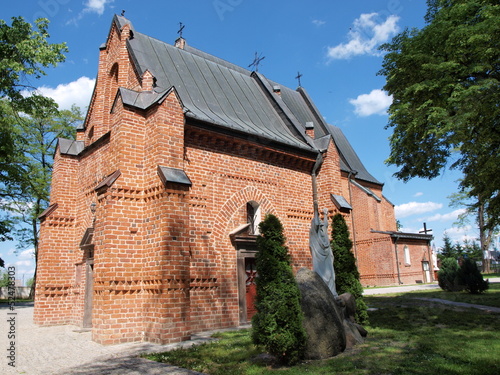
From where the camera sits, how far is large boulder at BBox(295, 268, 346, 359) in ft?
21.7

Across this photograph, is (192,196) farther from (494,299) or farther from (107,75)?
(494,299)

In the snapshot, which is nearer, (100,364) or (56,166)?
(100,364)

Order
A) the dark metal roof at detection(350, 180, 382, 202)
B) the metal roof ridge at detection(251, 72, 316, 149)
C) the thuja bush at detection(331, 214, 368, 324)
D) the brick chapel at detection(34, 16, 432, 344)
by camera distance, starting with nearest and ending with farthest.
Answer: the thuja bush at detection(331, 214, 368, 324), the brick chapel at detection(34, 16, 432, 344), the metal roof ridge at detection(251, 72, 316, 149), the dark metal roof at detection(350, 180, 382, 202)

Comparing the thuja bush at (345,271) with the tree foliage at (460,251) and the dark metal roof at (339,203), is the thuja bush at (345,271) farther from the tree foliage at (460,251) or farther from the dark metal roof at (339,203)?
the tree foliage at (460,251)

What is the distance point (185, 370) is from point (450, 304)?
10998 mm

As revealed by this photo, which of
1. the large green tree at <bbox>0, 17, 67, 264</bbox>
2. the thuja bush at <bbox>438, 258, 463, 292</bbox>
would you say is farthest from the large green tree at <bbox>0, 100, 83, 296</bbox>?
the thuja bush at <bbox>438, 258, 463, 292</bbox>

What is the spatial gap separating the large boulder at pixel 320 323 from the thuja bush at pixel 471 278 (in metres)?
13.8

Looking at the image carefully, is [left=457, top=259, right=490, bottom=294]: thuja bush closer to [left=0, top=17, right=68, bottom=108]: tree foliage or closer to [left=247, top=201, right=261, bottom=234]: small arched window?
[left=247, top=201, right=261, bottom=234]: small arched window

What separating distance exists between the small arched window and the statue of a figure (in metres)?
4.12

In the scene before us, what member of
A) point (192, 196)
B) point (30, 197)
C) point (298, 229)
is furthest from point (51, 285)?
point (30, 197)

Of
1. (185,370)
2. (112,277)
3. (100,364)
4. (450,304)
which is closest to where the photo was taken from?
(185,370)

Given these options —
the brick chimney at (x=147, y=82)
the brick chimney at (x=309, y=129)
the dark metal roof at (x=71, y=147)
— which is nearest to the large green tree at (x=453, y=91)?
the brick chimney at (x=309, y=129)

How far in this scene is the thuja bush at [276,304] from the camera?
6.21m

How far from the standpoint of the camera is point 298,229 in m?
14.5
